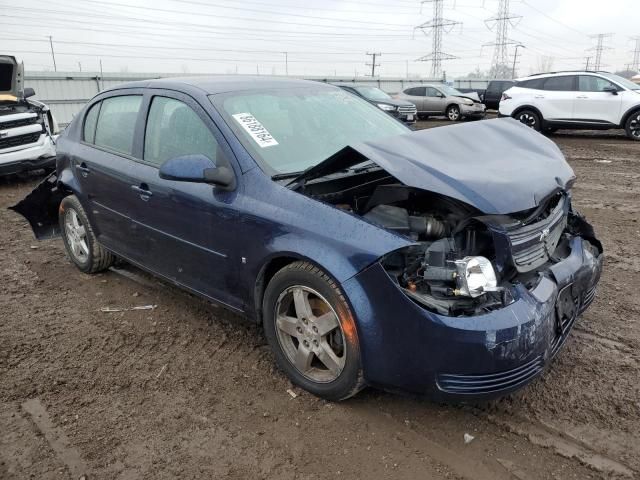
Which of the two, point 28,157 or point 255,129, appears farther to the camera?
point 28,157

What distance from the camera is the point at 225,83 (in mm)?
3590

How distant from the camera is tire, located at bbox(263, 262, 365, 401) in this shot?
2.58m

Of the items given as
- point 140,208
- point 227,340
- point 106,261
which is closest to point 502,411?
point 227,340

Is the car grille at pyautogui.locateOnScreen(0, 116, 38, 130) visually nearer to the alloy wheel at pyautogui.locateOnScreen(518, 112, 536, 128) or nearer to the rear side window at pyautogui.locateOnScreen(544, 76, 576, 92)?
the alloy wheel at pyautogui.locateOnScreen(518, 112, 536, 128)

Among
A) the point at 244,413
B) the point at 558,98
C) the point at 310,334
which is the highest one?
the point at 558,98

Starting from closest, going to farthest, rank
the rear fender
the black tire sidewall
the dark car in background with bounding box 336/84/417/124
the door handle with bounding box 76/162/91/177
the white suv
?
the door handle with bounding box 76/162/91/177, the black tire sidewall, the rear fender, the white suv, the dark car in background with bounding box 336/84/417/124

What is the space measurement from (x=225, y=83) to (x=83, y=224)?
2.04 meters

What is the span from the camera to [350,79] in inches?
1204

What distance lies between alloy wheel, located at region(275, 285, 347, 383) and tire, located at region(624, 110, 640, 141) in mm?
13139

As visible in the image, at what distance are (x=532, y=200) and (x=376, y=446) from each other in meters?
1.44

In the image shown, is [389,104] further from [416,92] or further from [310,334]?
[310,334]

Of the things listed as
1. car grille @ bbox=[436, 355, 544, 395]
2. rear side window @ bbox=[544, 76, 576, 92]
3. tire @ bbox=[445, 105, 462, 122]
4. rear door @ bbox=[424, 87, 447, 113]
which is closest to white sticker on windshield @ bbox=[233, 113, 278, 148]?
car grille @ bbox=[436, 355, 544, 395]

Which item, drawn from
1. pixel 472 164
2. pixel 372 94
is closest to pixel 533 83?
pixel 372 94

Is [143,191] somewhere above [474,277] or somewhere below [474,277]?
above
